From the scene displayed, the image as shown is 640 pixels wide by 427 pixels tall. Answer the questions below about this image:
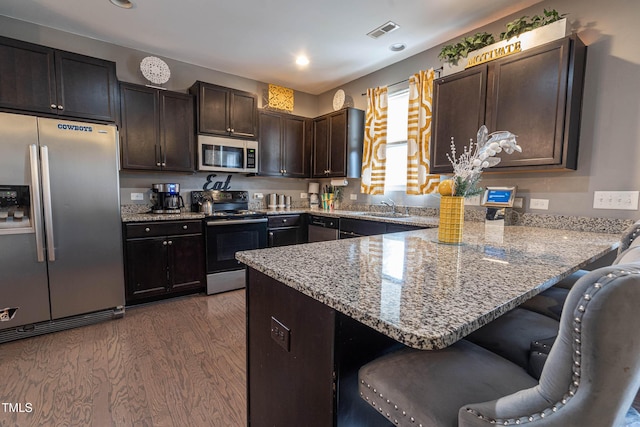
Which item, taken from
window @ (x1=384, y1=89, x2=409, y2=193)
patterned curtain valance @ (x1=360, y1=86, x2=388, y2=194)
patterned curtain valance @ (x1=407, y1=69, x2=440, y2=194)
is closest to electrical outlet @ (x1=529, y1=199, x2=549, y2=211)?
patterned curtain valance @ (x1=407, y1=69, x2=440, y2=194)

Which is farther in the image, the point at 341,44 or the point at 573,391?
the point at 341,44

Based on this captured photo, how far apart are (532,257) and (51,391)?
2680 millimetres

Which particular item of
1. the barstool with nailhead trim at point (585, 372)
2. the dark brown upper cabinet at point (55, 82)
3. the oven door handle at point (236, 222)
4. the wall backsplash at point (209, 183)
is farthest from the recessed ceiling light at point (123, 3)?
the barstool with nailhead trim at point (585, 372)

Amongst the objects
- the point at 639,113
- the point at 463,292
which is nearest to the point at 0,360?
the point at 463,292

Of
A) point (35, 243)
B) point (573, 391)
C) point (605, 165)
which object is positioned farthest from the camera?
point (35, 243)

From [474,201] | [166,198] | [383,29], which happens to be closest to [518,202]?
[474,201]

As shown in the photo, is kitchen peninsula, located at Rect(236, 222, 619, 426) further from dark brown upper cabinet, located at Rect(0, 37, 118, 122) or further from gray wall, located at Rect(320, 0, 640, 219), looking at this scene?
dark brown upper cabinet, located at Rect(0, 37, 118, 122)

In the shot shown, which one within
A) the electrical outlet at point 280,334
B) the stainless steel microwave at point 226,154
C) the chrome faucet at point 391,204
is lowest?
the electrical outlet at point 280,334

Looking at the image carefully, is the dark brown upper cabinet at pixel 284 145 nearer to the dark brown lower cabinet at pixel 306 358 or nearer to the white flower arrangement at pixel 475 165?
the white flower arrangement at pixel 475 165

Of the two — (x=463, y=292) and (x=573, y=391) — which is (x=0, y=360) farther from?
(x=573, y=391)

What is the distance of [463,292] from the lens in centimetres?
78

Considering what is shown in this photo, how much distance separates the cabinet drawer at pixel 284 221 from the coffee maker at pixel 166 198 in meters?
1.11

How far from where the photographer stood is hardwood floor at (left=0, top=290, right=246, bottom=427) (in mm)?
1545

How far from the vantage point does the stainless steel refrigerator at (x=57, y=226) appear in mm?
2230
